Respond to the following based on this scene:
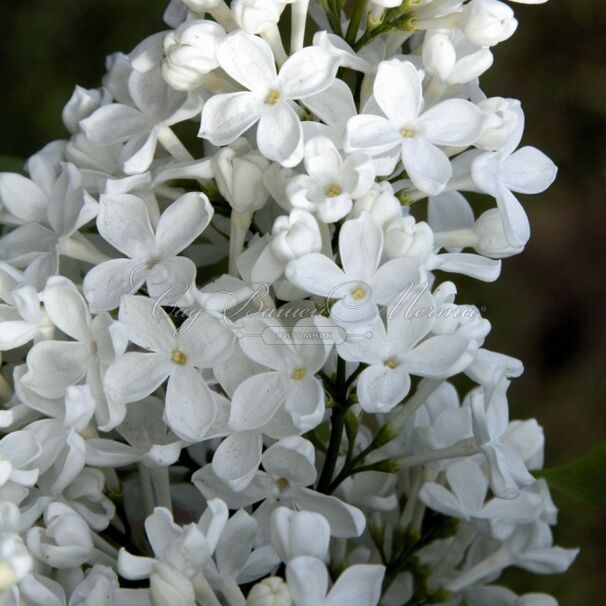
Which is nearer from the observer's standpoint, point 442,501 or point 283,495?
point 283,495

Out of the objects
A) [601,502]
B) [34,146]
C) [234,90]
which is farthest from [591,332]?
[234,90]

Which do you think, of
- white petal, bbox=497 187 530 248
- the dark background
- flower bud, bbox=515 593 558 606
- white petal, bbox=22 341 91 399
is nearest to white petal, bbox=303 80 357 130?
white petal, bbox=497 187 530 248

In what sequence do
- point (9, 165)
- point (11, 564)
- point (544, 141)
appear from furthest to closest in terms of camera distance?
point (544, 141) → point (9, 165) → point (11, 564)

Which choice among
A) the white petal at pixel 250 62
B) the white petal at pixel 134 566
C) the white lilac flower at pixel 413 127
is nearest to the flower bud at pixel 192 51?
the white petal at pixel 250 62

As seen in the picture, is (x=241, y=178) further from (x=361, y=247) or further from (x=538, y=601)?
(x=538, y=601)

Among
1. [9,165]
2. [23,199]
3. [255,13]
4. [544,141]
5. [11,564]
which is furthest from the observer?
[544,141]

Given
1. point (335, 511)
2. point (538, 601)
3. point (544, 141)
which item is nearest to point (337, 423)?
point (335, 511)
